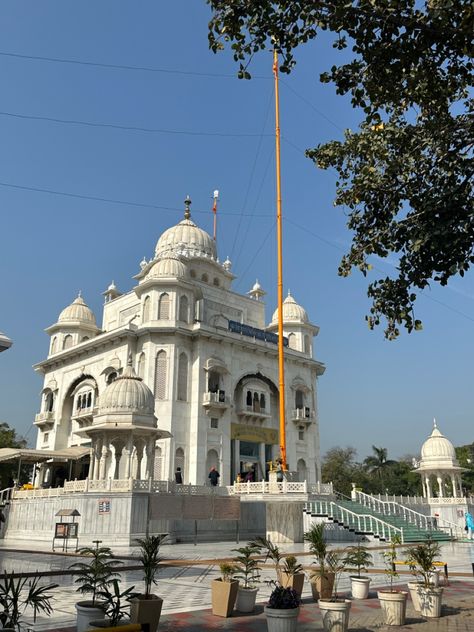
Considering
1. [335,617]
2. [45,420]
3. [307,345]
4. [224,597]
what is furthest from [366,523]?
[45,420]

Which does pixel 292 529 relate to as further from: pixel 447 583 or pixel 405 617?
pixel 405 617

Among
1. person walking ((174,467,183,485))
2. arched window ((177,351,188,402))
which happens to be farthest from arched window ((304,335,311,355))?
person walking ((174,467,183,485))

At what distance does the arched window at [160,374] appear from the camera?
34094 mm

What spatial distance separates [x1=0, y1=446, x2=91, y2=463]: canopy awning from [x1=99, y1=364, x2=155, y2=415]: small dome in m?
7.96

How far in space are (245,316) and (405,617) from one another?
36.2 metres

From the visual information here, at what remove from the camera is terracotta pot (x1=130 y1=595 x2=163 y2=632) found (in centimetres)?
689

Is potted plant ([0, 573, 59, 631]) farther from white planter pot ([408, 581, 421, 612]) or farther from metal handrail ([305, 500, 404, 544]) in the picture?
metal handrail ([305, 500, 404, 544])

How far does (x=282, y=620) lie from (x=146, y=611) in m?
1.65

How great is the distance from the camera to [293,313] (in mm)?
45312

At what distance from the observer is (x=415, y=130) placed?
10273 mm

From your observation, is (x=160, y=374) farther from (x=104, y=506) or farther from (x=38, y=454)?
(x=104, y=506)

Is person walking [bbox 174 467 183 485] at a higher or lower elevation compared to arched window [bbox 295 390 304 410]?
lower

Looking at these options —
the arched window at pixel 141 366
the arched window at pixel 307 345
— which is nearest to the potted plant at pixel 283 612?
the arched window at pixel 141 366

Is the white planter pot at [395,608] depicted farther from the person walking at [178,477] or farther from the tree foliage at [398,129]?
the person walking at [178,477]
